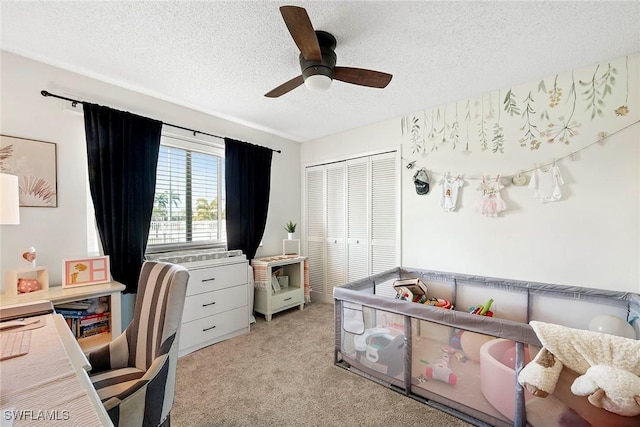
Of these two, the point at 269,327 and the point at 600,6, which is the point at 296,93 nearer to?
the point at 600,6

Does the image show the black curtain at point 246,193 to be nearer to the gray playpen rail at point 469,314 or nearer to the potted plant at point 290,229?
the potted plant at point 290,229

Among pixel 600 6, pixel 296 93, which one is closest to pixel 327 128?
pixel 296 93

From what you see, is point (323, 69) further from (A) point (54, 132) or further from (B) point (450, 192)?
(A) point (54, 132)

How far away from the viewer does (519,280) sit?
242 centimetres

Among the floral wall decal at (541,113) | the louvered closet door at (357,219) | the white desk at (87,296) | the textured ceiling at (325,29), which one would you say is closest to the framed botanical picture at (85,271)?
the white desk at (87,296)

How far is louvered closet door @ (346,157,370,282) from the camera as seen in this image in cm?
349

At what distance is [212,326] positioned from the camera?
8.68 ft

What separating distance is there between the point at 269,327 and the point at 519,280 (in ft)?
8.31

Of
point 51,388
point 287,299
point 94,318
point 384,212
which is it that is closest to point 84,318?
point 94,318

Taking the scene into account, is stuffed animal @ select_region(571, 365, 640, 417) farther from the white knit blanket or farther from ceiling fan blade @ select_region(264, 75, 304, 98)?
ceiling fan blade @ select_region(264, 75, 304, 98)

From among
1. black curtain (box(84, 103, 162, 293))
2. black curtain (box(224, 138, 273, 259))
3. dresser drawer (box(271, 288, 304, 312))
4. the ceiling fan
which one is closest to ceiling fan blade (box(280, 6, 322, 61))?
the ceiling fan

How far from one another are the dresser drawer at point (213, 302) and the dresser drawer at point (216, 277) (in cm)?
5

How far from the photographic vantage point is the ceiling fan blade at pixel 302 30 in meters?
1.24

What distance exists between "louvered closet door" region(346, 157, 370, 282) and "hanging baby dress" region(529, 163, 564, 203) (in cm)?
167
